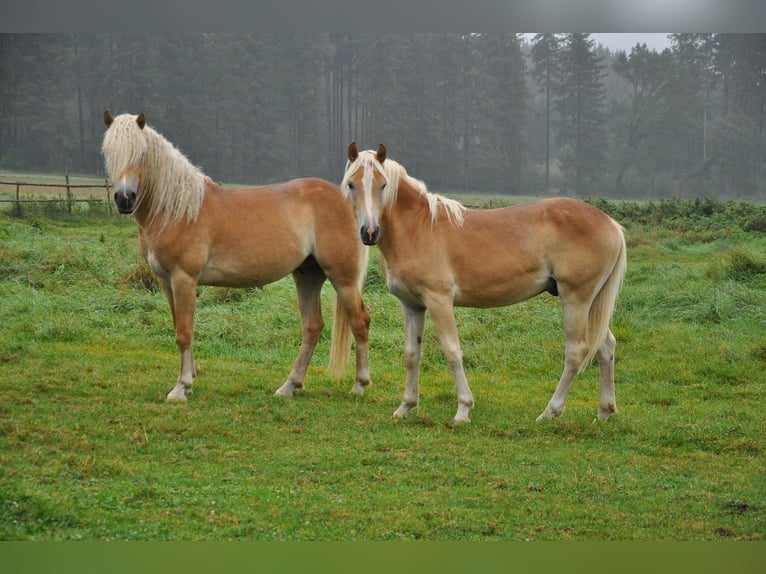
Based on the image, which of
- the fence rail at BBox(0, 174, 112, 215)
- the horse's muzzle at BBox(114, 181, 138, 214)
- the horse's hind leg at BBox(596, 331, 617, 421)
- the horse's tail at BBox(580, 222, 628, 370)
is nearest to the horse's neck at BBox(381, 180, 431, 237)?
the horse's tail at BBox(580, 222, 628, 370)

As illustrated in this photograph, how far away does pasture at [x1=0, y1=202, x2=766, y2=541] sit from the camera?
3.69 metres

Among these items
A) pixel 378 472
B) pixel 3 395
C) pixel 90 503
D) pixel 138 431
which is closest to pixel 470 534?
pixel 378 472

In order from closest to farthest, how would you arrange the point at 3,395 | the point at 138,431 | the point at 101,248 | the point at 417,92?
the point at 138,431 → the point at 3,395 → the point at 101,248 → the point at 417,92

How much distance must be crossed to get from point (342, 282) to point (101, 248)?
608cm

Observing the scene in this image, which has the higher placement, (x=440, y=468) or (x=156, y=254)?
(x=156, y=254)

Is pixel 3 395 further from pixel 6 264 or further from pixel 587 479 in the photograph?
pixel 6 264

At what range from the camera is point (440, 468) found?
14.6 feet

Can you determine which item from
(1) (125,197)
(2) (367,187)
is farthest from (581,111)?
(1) (125,197)

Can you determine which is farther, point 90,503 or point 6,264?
point 6,264

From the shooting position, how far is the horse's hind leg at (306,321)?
6211 millimetres

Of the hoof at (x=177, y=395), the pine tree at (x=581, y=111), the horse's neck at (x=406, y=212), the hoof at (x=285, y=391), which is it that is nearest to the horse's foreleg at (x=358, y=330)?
the hoof at (x=285, y=391)

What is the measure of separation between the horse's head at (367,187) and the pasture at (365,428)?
1.29 m

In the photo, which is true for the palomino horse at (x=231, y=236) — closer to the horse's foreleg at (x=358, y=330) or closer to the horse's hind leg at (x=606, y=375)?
the horse's foreleg at (x=358, y=330)

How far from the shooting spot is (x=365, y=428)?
5.25 m
